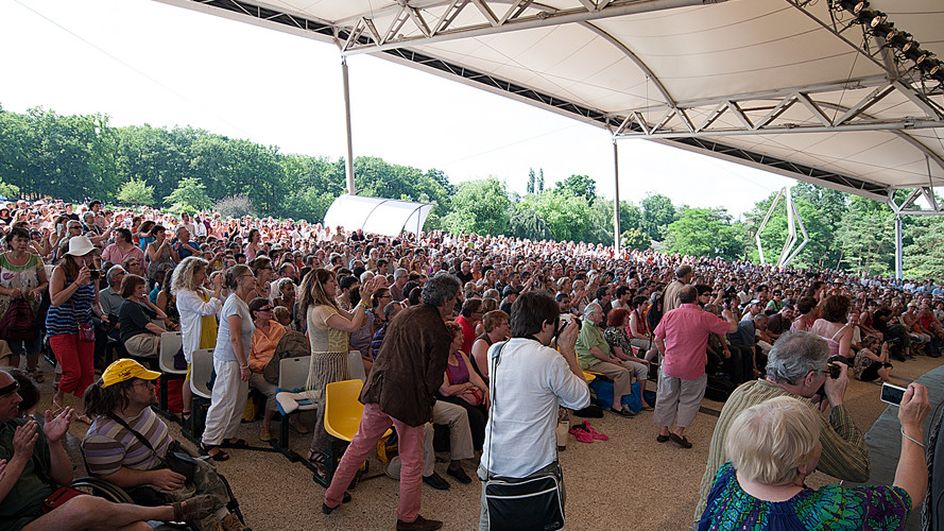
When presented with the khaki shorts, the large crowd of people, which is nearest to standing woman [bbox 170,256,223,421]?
the large crowd of people

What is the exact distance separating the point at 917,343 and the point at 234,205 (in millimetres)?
45661

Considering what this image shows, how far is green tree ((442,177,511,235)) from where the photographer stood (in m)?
48.7

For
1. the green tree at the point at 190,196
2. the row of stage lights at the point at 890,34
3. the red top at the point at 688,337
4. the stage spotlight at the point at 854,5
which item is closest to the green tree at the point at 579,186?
the green tree at the point at 190,196

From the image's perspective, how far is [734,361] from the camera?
717 centimetres

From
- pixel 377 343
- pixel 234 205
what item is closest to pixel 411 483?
pixel 377 343

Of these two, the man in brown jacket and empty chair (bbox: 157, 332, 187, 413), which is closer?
the man in brown jacket

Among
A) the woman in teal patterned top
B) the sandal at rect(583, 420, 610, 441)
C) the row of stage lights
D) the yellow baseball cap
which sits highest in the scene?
the row of stage lights

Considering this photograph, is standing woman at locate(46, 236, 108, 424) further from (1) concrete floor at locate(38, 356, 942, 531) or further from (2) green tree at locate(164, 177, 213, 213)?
(2) green tree at locate(164, 177, 213, 213)

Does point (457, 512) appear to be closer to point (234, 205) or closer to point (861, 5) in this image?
point (861, 5)

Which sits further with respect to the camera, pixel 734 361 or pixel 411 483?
pixel 734 361

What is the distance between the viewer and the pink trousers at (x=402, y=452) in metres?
3.15

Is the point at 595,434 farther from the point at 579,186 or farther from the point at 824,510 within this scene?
the point at 579,186

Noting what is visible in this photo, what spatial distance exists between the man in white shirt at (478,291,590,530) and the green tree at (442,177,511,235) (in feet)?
150

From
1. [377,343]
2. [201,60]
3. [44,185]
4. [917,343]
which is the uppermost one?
[201,60]
